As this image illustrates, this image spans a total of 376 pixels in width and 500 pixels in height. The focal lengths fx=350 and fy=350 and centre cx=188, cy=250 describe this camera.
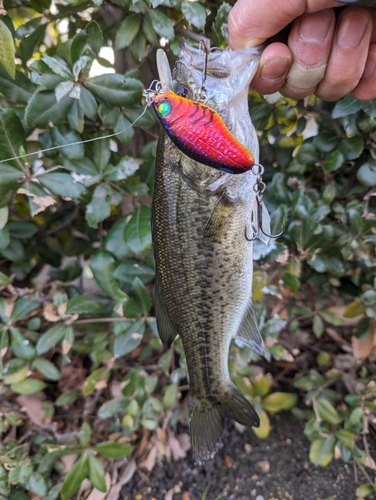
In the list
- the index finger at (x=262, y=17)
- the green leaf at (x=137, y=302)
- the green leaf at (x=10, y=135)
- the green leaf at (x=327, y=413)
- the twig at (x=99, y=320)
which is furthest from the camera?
the green leaf at (x=327, y=413)

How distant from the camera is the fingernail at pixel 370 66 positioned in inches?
35.4

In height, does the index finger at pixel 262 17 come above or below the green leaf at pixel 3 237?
above

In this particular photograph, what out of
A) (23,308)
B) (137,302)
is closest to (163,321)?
(137,302)

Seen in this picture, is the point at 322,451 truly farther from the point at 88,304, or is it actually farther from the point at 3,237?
the point at 3,237

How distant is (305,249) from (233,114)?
611 mm

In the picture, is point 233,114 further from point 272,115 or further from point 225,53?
point 272,115

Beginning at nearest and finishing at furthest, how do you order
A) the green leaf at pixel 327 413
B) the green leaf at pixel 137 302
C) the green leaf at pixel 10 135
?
the green leaf at pixel 10 135 → the green leaf at pixel 137 302 → the green leaf at pixel 327 413

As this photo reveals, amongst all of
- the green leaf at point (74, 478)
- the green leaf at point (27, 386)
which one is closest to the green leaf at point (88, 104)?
the green leaf at point (27, 386)

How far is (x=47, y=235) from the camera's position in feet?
4.76

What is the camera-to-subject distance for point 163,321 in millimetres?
986

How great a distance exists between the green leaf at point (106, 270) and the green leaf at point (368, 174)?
895 mm

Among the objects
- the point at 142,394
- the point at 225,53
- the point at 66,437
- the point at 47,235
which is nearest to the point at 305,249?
the point at 225,53

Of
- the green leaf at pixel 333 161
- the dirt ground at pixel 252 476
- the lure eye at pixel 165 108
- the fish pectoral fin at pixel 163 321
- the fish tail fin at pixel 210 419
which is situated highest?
the lure eye at pixel 165 108

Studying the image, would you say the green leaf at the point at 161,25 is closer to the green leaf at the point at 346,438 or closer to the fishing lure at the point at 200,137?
the fishing lure at the point at 200,137
